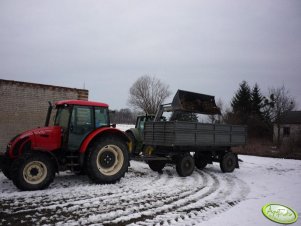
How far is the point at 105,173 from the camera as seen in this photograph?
24.6ft

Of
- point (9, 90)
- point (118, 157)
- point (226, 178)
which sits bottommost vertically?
point (226, 178)

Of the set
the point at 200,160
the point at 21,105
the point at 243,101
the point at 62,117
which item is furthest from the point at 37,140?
the point at 243,101

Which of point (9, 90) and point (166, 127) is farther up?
point (9, 90)

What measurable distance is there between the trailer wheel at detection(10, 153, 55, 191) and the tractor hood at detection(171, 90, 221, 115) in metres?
4.96

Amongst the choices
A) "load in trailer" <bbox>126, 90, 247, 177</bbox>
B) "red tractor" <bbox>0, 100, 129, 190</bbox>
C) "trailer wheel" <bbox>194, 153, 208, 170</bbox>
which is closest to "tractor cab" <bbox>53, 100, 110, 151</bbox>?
"red tractor" <bbox>0, 100, 129, 190</bbox>

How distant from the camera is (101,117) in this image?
7.84 meters

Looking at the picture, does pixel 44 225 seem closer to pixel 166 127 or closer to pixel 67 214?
pixel 67 214

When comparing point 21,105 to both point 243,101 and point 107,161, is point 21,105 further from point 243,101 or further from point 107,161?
point 243,101

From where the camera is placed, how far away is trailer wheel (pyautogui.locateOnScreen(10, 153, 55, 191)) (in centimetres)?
617

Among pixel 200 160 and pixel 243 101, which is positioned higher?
pixel 243 101

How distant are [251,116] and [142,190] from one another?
32.4m

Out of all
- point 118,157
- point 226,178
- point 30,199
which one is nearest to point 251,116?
point 226,178

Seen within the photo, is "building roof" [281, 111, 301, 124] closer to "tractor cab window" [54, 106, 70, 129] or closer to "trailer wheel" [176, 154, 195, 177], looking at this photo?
"trailer wheel" [176, 154, 195, 177]

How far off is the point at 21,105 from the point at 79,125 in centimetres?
543
